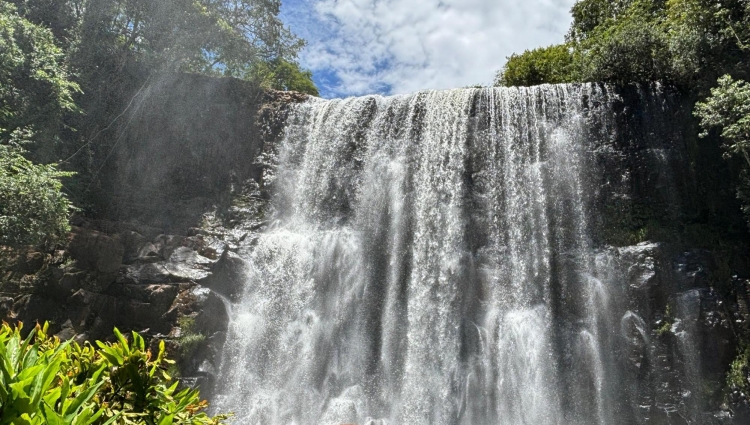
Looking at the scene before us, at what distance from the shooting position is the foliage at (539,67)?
844 inches

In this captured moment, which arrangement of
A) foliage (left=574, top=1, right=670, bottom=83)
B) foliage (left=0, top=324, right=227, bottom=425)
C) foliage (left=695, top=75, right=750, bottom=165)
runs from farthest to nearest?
foliage (left=574, top=1, right=670, bottom=83)
foliage (left=695, top=75, right=750, bottom=165)
foliage (left=0, top=324, right=227, bottom=425)

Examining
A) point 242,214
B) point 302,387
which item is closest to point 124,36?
point 242,214

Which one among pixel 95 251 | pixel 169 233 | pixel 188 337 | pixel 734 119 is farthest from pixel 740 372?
pixel 95 251

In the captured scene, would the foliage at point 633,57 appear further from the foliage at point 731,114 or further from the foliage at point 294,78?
the foliage at point 294,78

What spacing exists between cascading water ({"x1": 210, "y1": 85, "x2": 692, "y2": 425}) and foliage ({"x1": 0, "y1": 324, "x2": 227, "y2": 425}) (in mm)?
8883

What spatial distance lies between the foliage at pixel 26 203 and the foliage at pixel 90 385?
8395mm

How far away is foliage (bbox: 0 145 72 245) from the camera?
11.5 metres

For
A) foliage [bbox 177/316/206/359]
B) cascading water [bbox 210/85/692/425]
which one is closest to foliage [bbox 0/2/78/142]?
foliage [bbox 177/316/206/359]

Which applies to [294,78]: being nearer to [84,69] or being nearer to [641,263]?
[84,69]

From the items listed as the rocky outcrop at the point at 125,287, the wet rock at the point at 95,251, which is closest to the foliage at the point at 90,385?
the rocky outcrop at the point at 125,287

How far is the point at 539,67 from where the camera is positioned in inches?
870

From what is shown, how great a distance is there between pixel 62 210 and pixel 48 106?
4.61 m

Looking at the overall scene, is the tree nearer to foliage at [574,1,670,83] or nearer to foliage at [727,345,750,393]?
foliage at [574,1,670,83]

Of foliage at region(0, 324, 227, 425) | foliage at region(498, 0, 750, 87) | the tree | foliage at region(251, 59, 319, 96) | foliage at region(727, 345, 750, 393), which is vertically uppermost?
foliage at region(251, 59, 319, 96)
